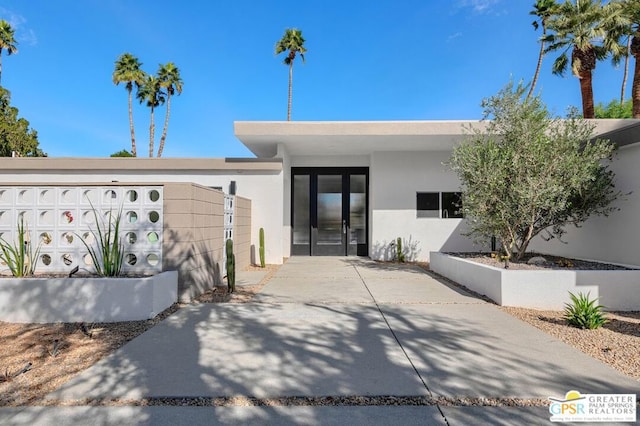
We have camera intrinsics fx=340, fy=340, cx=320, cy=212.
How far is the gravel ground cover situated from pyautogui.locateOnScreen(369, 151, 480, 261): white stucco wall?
652 cm

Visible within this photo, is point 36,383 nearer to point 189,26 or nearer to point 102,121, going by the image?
point 189,26

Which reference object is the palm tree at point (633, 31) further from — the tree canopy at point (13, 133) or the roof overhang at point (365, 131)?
the tree canopy at point (13, 133)

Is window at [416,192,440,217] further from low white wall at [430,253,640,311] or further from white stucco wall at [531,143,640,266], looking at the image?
low white wall at [430,253,640,311]

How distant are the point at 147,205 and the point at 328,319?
3.63 m

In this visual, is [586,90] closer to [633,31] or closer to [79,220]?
[633,31]

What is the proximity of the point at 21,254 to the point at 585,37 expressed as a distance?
23.7 m

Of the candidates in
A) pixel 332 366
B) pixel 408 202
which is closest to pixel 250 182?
pixel 408 202

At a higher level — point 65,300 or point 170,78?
point 170,78

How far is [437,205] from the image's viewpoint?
40.4 ft

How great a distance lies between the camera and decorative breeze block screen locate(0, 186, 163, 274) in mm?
5668

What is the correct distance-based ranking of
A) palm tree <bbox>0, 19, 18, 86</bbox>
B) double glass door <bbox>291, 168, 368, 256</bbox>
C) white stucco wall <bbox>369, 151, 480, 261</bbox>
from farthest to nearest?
1. palm tree <bbox>0, 19, 18, 86</bbox>
2. double glass door <bbox>291, 168, 368, 256</bbox>
3. white stucco wall <bbox>369, 151, 480, 261</bbox>

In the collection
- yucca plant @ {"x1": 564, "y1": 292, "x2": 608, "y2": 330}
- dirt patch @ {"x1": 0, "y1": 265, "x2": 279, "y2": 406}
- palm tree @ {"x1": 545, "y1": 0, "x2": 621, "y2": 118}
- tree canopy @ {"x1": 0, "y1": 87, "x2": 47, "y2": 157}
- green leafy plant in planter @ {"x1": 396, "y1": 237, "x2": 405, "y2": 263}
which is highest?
palm tree @ {"x1": 545, "y1": 0, "x2": 621, "y2": 118}

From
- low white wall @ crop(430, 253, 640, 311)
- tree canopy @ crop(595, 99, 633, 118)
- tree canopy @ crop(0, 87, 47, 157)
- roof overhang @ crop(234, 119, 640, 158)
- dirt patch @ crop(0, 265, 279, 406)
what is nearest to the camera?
dirt patch @ crop(0, 265, 279, 406)

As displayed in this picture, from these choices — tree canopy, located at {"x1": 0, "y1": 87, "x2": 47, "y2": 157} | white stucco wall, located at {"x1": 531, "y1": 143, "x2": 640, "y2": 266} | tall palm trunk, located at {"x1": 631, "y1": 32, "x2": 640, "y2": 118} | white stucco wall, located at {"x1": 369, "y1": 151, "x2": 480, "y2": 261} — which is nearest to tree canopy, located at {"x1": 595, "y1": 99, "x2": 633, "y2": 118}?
tall palm trunk, located at {"x1": 631, "y1": 32, "x2": 640, "y2": 118}
